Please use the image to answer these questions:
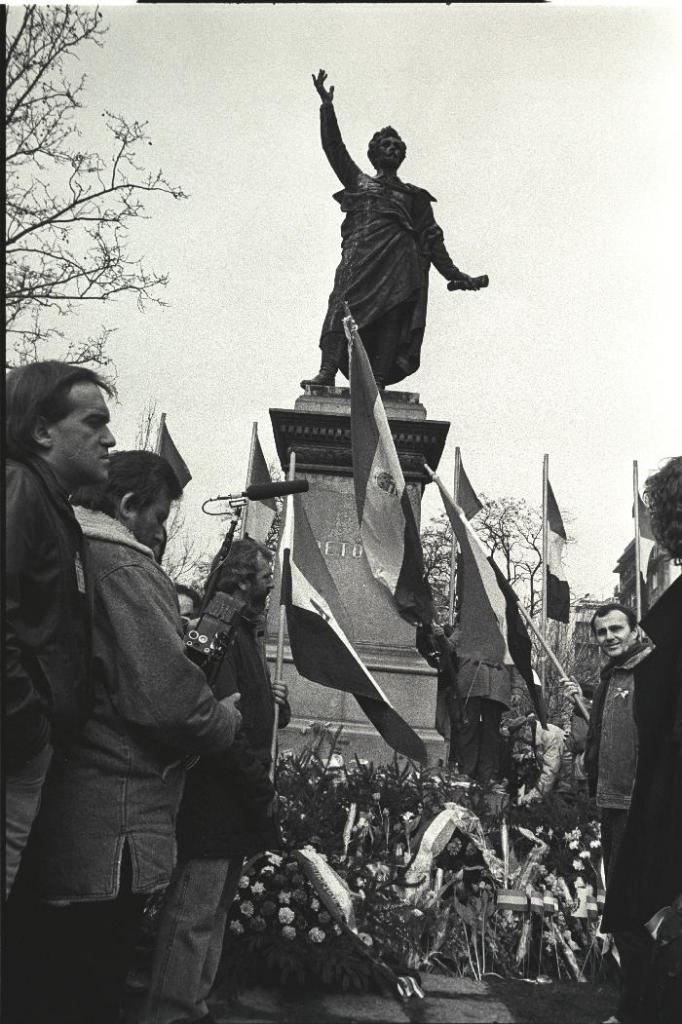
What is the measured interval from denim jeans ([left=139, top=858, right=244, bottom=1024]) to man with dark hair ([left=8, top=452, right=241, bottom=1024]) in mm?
735

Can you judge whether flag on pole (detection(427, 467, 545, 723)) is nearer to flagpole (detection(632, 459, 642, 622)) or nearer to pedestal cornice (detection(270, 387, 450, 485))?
pedestal cornice (detection(270, 387, 450, 485))

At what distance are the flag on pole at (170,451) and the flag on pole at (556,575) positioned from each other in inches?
155

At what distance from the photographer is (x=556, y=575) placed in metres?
10.2

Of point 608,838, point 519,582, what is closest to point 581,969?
point 608,838

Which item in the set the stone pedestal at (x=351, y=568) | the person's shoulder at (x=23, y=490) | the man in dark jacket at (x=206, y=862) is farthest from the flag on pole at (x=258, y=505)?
the person's shoulder at (x=23, y=490)

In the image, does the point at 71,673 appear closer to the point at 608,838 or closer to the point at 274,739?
the point at 274,739

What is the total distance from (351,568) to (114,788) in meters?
5.23

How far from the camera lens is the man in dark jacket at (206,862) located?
9.52 ft

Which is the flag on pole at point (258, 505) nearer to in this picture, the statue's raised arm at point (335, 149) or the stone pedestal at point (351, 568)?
the stone pedestal at point (351, 568)

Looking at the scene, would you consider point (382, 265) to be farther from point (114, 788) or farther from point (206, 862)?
point (114, 788)

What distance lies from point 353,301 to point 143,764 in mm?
6471

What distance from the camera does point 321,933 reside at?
3.74 m

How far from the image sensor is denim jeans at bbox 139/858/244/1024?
2.89m

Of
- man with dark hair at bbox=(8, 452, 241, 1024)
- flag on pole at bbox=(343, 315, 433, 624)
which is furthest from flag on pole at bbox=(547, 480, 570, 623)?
man with dark hair at bbox=(8, 452, 241, 1024)
